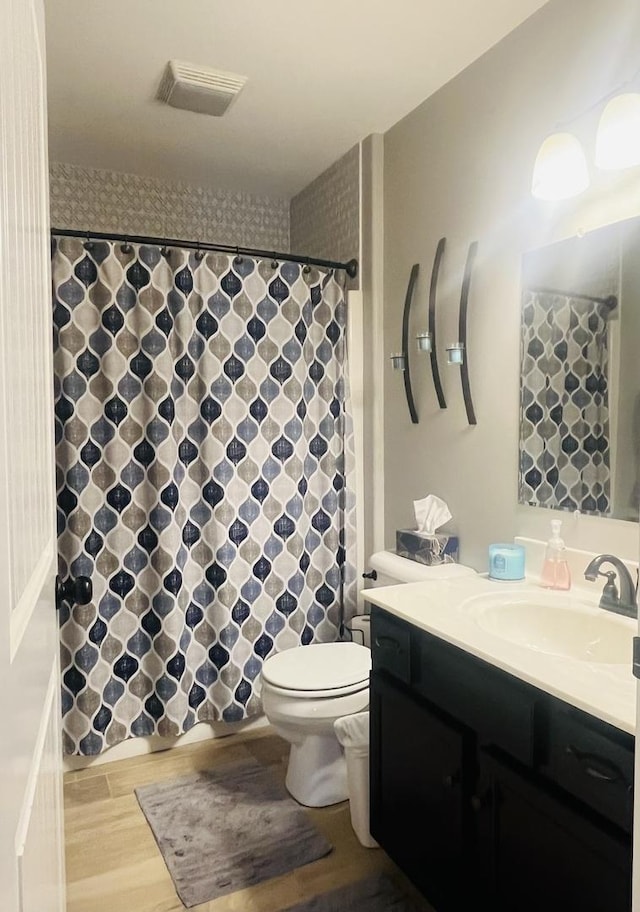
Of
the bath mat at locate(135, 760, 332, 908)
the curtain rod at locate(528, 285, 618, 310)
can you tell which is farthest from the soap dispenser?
the bath mat at locate(135, 760, 332, 908)

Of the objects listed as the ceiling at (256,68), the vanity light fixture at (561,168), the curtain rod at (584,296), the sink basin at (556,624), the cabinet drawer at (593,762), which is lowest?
the cabinet drawer at (593,762)

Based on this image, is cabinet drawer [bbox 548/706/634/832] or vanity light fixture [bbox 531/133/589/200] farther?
vanity light fixture [bbox 531/133/589/200]

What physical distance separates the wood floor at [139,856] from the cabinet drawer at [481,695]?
67 centimetres

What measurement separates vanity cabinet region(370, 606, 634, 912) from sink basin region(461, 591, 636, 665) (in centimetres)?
21

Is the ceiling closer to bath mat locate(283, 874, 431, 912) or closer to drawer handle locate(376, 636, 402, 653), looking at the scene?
drawer handle locate(376, 636, 402, 653)

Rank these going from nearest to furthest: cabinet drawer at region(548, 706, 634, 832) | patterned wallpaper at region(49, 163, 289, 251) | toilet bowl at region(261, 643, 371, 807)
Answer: cabinet drawer at region(548, 706, 634, 832)
toilet bowl at region(261, 643, 371, 807)
patterned wallpaper at region(49, 163, 289, 251)

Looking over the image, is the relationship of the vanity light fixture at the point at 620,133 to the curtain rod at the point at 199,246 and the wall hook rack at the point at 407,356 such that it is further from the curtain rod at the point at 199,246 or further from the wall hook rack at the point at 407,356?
the curtain rod at the point at 199,246

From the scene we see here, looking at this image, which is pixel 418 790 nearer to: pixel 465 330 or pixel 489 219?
pixel 465 330

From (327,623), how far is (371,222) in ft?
5.54

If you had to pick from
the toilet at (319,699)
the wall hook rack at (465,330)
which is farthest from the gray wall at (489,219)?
the toilet at (319,699)

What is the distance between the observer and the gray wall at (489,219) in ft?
5.56

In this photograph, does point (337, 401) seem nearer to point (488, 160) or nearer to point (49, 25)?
point (488, 160)

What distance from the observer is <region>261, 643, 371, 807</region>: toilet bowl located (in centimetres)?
203

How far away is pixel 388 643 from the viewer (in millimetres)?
1688
